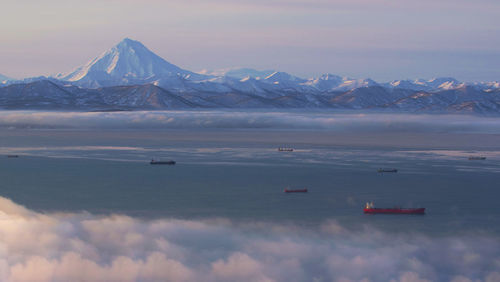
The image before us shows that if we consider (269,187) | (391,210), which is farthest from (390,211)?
(269,187)

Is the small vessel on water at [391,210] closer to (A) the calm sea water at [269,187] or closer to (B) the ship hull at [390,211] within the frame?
(B) the ship hull at [390,211]

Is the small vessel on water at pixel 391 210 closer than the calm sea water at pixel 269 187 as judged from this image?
No

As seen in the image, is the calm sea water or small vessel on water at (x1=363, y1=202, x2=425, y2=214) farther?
small vessel on water at (x1=363, y1=202, x2=425, y2=214)

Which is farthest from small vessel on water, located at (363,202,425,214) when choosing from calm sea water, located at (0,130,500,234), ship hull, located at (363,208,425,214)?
calm sea water, located at (0,130,500,234)

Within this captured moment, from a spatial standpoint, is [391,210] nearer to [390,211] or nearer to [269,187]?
[390,211]

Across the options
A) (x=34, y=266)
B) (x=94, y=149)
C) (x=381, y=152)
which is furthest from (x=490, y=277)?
(x=94, y=149)

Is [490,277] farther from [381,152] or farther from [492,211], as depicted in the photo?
[381,152]

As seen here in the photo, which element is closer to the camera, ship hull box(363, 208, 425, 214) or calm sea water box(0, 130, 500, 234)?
calm sea water box(0, 130, 500, 234)

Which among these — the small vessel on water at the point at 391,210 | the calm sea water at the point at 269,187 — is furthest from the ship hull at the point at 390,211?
the calm sea water at the point at 269,187

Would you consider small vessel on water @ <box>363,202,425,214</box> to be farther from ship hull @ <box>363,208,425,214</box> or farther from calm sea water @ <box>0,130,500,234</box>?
calm sea water @ <box>0,130,500,234</box>
